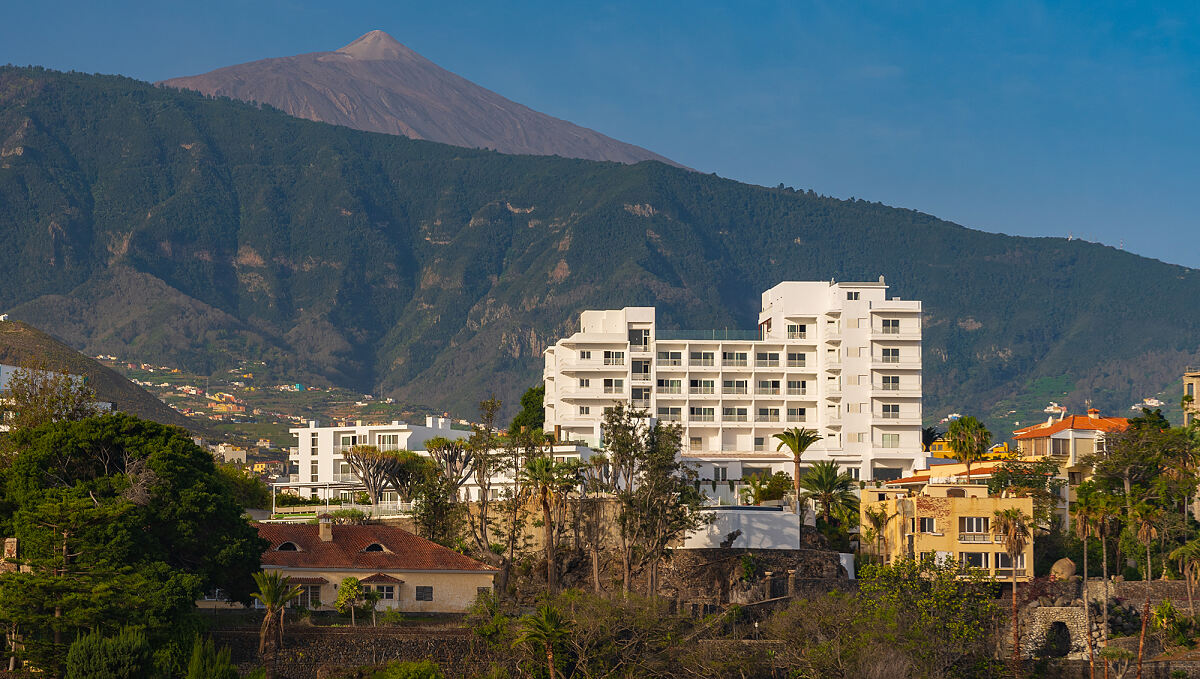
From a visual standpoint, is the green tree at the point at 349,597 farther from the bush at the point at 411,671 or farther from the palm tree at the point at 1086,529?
the palm tree at the point at 1086,529

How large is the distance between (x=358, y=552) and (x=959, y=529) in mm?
34360

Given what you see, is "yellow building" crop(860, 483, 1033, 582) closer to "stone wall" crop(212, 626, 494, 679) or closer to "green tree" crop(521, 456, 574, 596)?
"green tree" crop(521, 456, 574, 596)

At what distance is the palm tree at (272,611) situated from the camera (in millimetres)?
67938

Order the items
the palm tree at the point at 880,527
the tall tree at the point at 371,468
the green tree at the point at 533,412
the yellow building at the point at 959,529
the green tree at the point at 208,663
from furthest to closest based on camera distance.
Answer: the green tree at the point at 533,412 < the tall tree at the point at 371,468 < the palm tree at the point at 880,527 < the yellow building at the point at 959,529 < the green tree at the point at 208,663

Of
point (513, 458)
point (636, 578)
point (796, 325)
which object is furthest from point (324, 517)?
point (796, 325)

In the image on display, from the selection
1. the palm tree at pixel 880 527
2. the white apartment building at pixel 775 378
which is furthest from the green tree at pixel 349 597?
the white apartment building at pixel 775 378

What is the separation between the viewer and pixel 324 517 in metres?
94.3

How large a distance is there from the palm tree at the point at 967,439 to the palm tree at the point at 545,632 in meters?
46.0

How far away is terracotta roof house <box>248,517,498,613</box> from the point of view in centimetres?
7775

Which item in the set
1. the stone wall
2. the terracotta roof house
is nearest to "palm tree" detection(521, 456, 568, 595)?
the terracotta roof house

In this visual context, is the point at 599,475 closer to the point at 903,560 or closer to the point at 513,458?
the point at 513,458

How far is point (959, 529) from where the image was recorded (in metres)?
89.8

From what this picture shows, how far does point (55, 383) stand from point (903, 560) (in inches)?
1882

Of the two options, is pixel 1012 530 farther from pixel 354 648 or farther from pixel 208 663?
pixel 208 663
